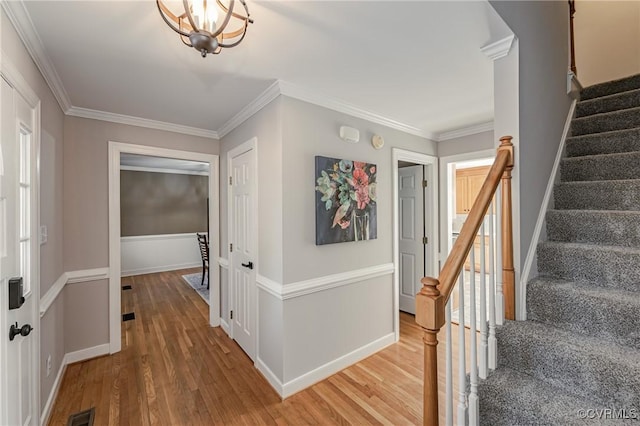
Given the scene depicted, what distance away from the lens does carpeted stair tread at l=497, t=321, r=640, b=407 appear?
109 cm

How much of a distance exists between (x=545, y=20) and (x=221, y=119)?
9.24 ft

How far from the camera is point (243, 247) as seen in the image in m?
2.86

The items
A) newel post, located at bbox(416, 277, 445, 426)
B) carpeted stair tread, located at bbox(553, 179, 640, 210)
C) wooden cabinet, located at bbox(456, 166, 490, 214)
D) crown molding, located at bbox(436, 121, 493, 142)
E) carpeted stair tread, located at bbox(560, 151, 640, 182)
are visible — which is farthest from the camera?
wooden cabinet, located at bbox(456, 166, 490, 214)

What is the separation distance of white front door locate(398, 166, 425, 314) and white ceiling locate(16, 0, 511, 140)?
1244 millimetres

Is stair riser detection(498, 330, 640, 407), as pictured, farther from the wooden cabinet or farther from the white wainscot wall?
the white wainscot wall

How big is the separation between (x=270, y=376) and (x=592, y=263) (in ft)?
7.60

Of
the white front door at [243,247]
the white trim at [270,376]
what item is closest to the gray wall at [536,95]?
the white trim at [270,376]

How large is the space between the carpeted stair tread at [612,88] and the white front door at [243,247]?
3118mm

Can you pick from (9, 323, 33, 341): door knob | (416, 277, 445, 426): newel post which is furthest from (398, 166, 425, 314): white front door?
(9, 323, 33, 341): door knob

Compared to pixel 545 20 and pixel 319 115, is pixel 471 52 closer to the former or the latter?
pixel 545 20

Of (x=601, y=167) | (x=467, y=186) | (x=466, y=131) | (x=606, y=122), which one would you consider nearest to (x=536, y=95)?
(x=601, y=167)

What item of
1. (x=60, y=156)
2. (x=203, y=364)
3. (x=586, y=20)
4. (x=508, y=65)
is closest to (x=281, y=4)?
(x=508, y=65)

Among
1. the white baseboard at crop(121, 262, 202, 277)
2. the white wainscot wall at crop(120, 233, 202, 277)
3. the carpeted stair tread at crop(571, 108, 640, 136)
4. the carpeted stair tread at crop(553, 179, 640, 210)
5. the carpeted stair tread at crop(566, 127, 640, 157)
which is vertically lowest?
the white baseboard at crop(121, 262, 202, 277)

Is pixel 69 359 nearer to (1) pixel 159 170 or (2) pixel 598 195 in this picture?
(2) pixel 598 195
